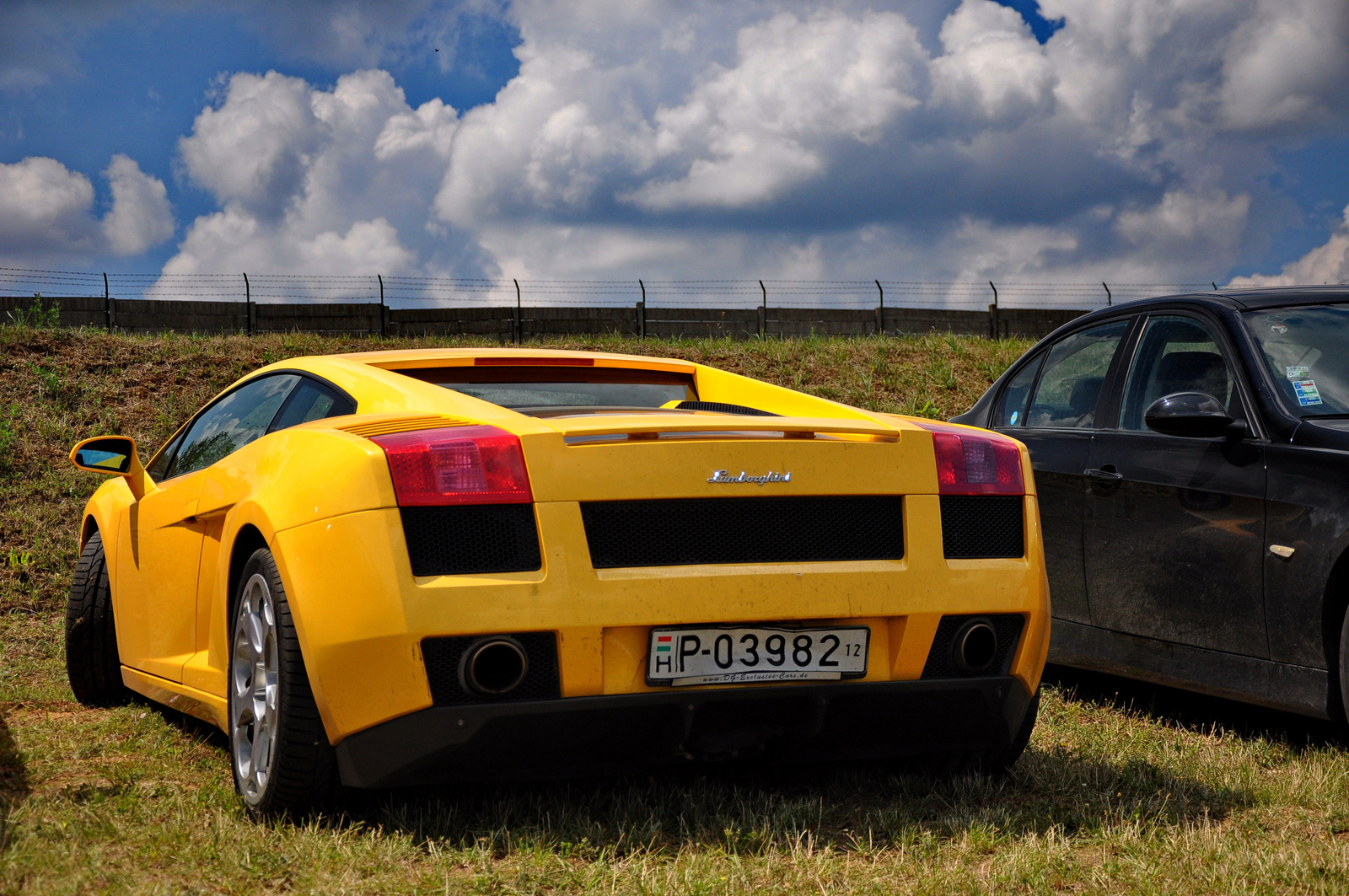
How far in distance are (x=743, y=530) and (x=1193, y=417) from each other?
6.80 ft

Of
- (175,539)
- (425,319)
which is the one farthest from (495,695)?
(425,319)

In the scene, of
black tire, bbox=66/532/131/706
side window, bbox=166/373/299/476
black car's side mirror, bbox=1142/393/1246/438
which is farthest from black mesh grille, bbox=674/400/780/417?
black tire, bbox=66/532/131/706

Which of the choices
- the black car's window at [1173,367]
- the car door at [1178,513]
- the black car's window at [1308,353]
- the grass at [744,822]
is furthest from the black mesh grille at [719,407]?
the black car's window at [1308,353]

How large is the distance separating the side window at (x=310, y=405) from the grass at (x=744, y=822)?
1098 mm

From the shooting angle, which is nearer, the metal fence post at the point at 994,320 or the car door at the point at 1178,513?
the car door at the point at 1178,513

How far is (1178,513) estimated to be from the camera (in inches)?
179

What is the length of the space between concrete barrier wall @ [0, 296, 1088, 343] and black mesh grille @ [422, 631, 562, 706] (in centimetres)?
1963

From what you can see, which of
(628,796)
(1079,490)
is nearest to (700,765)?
(628,796)

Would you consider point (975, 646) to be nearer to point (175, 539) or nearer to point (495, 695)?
point (495, 695)

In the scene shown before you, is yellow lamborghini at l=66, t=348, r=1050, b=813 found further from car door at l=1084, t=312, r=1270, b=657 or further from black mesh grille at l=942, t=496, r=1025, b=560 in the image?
car door at l=1084, t=312, r=1270, b=657

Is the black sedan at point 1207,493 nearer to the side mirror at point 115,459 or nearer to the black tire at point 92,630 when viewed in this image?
the side mirror at point 115,459

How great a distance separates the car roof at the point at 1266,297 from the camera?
4.81 m

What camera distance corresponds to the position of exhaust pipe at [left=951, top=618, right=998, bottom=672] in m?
3.34

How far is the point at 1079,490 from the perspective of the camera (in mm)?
5012
